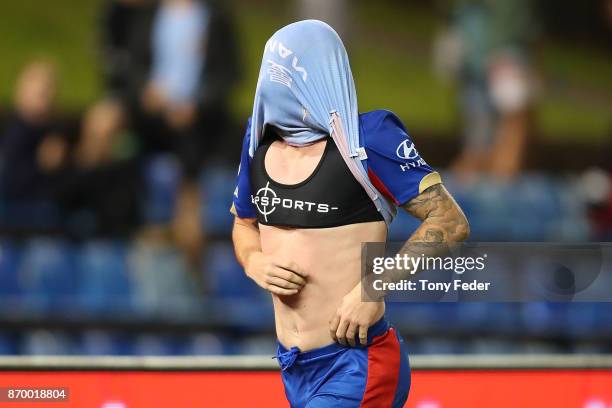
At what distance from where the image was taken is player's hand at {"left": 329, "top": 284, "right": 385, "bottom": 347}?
11.3 feet

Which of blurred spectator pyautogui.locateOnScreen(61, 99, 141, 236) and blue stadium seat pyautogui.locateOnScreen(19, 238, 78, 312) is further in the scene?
blurred spectator pyautogui.locateOnScreen(61, 99, 141, 236)

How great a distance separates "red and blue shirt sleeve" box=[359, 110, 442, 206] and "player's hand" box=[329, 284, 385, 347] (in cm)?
30

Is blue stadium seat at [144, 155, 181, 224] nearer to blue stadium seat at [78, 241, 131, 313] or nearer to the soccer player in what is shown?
blue stadium seat at [78, 241, 131, 313]

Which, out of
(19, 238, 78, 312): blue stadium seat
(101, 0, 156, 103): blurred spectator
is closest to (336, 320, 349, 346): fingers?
(19, 238, 78, 312): blue stadium seat

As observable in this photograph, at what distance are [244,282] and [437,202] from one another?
16.4 ft

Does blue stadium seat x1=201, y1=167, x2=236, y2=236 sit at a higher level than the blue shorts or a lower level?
higher

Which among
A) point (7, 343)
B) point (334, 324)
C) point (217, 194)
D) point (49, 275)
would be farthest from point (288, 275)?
point (217, 194)

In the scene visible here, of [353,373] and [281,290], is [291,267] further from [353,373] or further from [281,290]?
[353,373]

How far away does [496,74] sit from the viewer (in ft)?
30.0

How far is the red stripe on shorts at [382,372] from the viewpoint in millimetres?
3502

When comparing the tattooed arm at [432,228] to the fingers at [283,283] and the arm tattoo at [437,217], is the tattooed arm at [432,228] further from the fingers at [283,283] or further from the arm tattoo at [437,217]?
the fingers at [283,283]

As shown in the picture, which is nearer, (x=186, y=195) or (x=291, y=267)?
(x=291, y=267)

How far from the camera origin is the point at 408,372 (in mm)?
3650

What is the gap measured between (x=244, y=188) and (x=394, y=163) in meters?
0.54
